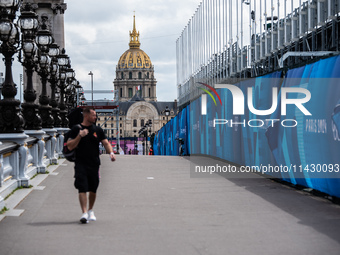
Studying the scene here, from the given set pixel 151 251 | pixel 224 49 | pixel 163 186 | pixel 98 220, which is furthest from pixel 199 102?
pixel 151 251

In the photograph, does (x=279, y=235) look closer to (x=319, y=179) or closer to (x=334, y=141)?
(x=334, y=141)

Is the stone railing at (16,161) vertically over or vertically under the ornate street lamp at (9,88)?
under

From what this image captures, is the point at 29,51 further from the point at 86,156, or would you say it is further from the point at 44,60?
the point at 86,156

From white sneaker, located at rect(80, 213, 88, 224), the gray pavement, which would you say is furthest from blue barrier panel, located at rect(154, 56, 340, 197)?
white sneaker, located at rect(80, 213, 88, 224)

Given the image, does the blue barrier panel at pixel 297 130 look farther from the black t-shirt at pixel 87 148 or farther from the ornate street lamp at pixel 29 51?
the ornate street lamp at pixel 29 51

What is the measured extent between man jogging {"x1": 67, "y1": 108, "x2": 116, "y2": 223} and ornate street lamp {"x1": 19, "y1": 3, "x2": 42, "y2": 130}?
7.54 meters

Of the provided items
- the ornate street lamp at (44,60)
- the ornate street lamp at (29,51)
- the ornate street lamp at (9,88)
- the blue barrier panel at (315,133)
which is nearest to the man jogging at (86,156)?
the blue barrier panel at (315,133)

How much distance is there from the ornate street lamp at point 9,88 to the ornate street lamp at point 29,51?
2.73 m

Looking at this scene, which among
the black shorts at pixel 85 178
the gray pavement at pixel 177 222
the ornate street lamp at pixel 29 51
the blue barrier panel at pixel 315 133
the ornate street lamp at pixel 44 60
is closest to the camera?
the gray pavement at pixel 177 222

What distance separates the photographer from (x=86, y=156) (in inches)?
339

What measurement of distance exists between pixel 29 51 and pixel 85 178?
8.14 meters

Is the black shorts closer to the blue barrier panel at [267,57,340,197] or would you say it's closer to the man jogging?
the man jogging

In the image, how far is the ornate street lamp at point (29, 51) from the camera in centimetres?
1549

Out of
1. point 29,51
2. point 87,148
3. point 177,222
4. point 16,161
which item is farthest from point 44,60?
point 177,222
